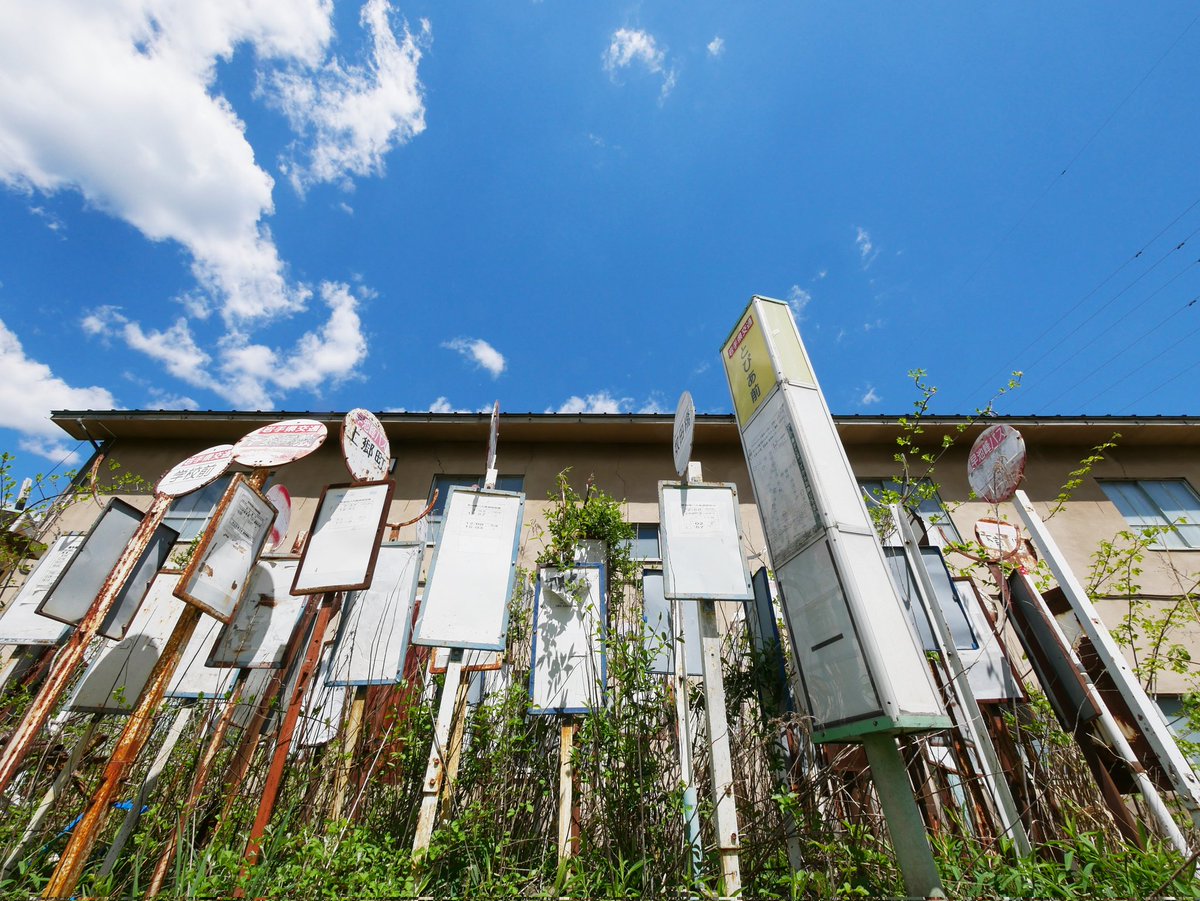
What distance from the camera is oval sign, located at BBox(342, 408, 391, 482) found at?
3.86 meters

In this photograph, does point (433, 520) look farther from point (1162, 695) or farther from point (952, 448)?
point (1162, 695)

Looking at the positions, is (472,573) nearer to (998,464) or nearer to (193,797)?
(193,797)

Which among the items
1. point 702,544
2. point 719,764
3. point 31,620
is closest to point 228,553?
point 31,620

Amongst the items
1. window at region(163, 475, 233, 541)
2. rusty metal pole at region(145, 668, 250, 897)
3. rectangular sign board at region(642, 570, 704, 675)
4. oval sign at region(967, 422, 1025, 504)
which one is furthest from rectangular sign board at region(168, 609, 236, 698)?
oval sign at region(967, 422, 1025, 504)

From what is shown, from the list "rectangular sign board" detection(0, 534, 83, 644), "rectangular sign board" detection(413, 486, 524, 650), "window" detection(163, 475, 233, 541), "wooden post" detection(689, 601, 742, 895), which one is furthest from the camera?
"window" detection(163, 475, 233, 541)

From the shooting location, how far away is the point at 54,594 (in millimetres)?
3547

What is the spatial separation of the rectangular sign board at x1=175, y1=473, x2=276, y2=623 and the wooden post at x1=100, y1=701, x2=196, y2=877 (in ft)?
2.54

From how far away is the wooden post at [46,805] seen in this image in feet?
9.56

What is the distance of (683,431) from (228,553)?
317 centimetres

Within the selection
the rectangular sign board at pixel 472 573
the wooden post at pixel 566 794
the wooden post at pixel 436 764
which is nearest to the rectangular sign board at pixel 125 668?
the rectangular sign board at pixel 472 573

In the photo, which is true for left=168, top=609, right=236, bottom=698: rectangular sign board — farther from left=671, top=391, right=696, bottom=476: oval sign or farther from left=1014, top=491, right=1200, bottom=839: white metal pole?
left=1014, top=491, right=1200, bottom=839: white metal pole

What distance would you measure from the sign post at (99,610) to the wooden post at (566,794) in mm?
2607

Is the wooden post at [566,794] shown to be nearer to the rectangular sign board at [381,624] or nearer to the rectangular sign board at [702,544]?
the rectangular sign board at [702,544]

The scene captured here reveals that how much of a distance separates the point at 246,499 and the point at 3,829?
232 centimetres
